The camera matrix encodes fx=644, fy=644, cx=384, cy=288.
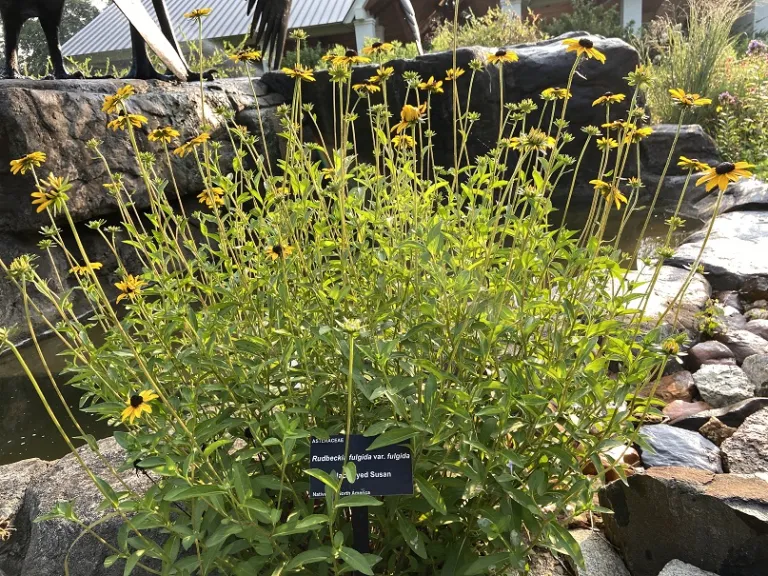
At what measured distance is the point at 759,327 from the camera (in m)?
3.81

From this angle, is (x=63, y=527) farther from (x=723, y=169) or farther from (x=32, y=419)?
(x=723, y=169)

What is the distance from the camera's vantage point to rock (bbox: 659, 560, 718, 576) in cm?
173

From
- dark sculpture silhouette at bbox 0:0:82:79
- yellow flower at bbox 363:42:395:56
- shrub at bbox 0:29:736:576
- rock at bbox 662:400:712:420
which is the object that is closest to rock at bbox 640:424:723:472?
rock at bbox 662:400:712:420

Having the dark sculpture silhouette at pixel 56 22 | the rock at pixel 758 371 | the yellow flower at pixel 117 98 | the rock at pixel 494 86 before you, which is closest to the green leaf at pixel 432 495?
the yellow flower at pixel 117 98

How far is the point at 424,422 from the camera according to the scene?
1.34 metres

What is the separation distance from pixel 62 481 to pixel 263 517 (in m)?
1.29

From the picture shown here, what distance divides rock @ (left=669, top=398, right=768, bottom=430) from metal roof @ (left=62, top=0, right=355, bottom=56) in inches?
640

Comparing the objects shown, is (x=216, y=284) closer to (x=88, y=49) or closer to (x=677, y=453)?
(x=677, y=453)

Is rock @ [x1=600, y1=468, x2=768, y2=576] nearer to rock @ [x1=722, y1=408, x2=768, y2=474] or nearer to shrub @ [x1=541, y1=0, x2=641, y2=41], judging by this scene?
A: rock @ [x1=722, y1=408, x2=768, y2=474]

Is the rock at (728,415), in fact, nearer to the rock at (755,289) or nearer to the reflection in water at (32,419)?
the rock at (755,289)

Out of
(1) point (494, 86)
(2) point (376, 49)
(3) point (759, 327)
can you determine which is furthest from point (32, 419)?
(1) point (494, 86)

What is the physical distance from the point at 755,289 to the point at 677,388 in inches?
62.9

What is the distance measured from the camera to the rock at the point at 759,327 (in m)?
3.77

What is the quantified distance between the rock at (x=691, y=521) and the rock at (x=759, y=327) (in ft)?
7.12
